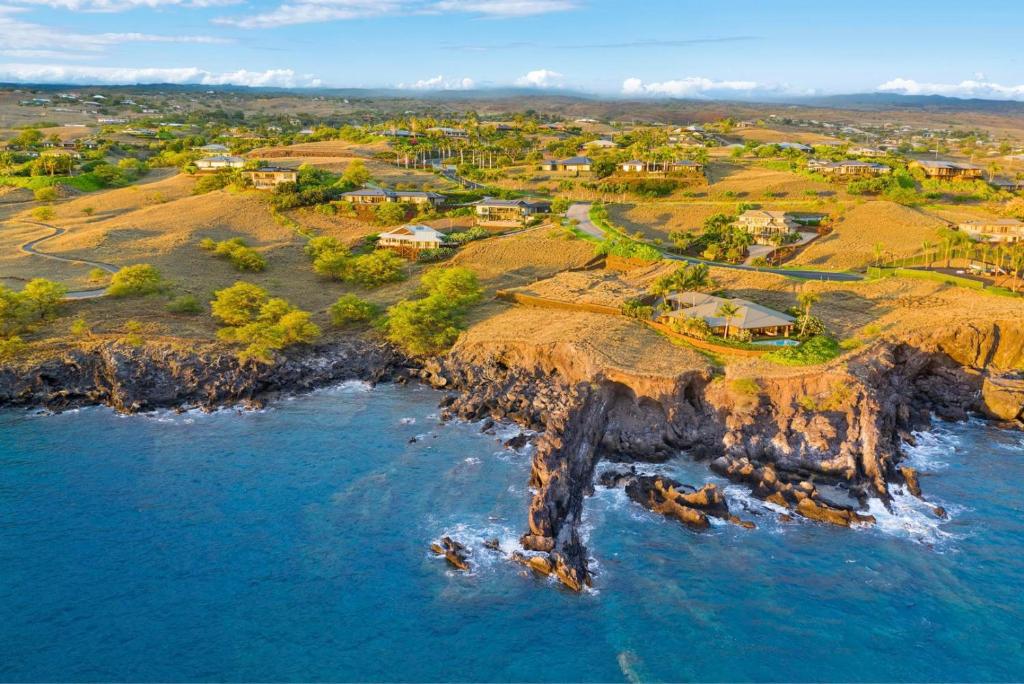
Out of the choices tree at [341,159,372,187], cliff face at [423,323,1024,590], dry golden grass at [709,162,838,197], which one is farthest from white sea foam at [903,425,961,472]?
tree at [341,159,372,187]

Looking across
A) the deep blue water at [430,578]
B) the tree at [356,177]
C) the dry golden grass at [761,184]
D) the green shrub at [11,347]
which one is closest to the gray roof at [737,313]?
the deep blue water at [430,578]

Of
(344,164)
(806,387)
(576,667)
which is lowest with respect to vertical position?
(576,667)

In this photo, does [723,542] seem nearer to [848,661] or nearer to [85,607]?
[848,661]

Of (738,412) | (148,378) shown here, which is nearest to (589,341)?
(738,412)

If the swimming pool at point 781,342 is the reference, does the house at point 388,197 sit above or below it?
above

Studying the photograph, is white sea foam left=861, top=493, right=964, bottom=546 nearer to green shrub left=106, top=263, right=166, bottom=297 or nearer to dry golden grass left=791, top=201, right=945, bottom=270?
dry golden grass left=791, top=201, right=945, bottom=270

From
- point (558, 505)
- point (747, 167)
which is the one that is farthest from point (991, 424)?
point (747, 167)

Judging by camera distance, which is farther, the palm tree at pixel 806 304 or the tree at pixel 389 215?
the tree at pixel 389 215

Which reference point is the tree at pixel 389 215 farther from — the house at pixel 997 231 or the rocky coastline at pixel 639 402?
the house at pixel 997 231
